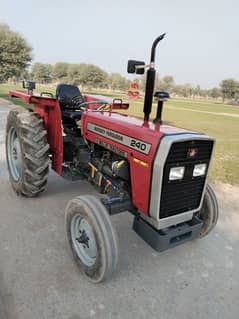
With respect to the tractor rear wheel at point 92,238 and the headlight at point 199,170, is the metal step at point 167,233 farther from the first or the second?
the headlight at point 199,170

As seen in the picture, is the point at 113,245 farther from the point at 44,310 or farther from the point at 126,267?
the point at 44,310

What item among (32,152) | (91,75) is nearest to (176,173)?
(32,152)

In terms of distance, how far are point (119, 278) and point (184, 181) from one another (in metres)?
0.97

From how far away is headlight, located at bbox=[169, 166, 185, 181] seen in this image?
180 centimetres

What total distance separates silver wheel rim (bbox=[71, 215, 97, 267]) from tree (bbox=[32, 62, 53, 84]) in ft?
258

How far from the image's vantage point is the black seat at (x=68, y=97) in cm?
357

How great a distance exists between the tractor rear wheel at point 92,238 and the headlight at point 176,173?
0.59 m

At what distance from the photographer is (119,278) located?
201 cm

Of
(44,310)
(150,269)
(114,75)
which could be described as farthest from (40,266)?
(114,75)

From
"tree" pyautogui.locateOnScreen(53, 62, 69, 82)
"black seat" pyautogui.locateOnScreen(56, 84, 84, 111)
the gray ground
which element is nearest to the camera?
the gray ground

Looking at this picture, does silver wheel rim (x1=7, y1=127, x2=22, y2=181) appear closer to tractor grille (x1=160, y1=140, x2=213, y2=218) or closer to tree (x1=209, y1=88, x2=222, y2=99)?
tractor grille (x1=160, y1=140, x2=213, y2=218)

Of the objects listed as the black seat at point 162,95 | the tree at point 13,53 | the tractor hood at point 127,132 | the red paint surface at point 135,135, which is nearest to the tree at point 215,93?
the tree at point 13,53

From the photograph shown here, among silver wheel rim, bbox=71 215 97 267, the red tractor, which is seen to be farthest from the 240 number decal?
silver wheel rim, bbox=71 215 97 267

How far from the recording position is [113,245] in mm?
1826
